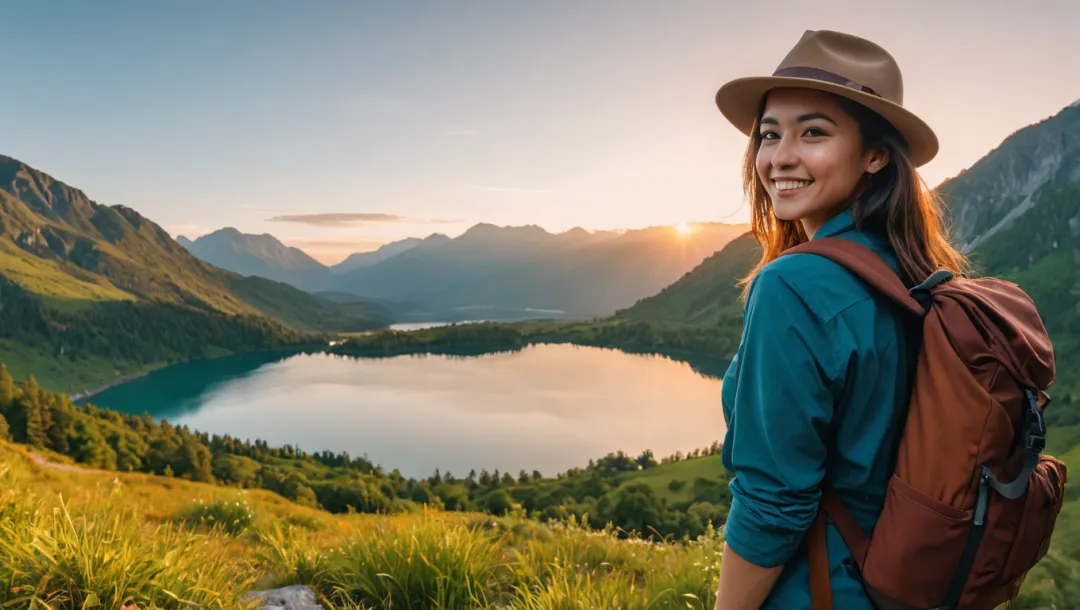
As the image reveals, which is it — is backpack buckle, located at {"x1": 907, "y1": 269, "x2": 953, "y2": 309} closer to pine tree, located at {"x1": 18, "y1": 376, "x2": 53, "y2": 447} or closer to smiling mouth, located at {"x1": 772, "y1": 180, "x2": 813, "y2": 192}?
smiling mouth, located at {"x1": 772, "y1": 180, "x2": 813, "y2": 192}

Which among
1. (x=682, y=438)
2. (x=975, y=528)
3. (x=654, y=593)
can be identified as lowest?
(x=682, y=438)

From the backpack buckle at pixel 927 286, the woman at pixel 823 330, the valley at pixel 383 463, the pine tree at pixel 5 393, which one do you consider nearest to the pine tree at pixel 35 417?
the valley at pixel 383 463

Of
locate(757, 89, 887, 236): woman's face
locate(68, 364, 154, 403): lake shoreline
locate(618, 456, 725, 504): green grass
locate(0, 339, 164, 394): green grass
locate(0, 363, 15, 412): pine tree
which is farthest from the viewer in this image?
locate(0, 339, 164, 394): green grass

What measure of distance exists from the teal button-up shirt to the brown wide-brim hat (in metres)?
0.59

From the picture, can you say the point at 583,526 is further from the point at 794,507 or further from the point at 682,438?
the point at 682,438

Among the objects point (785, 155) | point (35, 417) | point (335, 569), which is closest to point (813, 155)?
point (785, 155)

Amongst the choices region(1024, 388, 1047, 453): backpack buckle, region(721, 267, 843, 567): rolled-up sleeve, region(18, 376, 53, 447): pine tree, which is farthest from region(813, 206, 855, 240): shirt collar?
region(18, 376, 53, 447): pine tree

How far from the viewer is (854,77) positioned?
188 cm

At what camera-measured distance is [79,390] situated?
519 feet

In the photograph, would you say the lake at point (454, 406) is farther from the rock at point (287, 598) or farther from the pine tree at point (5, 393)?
the rock at point (287, 598)

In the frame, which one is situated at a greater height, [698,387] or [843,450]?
[843,450]

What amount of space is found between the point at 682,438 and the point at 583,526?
A: 111008 millimetres

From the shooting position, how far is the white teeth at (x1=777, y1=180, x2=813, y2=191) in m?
1.99

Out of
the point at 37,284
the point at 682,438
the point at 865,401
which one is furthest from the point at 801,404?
the point at 37,284
